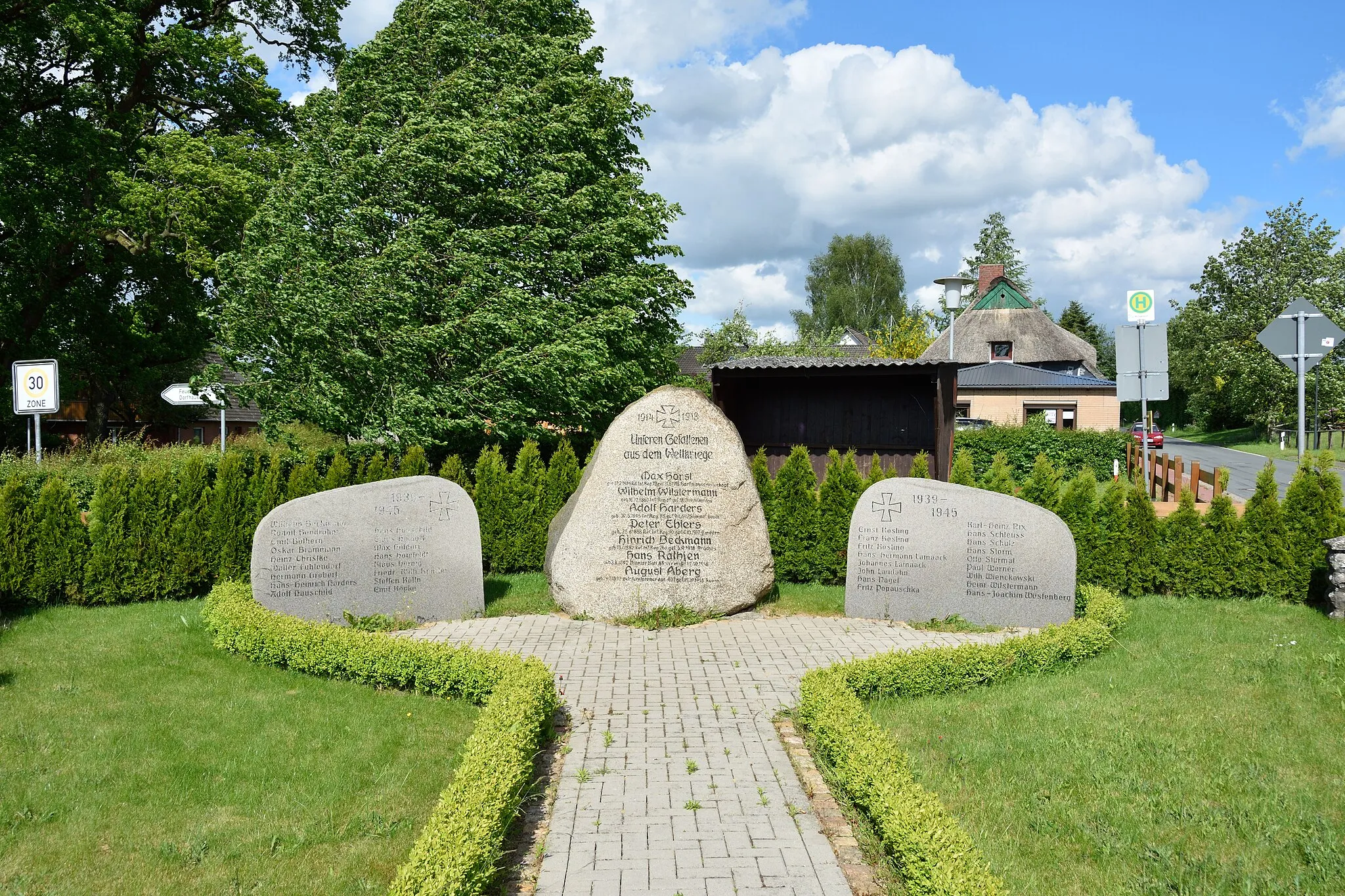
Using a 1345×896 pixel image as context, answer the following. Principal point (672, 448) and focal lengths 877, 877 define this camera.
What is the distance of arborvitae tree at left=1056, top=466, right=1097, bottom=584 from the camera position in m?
10.7

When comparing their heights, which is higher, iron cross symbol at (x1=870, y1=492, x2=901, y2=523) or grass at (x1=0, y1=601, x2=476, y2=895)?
iron cross symbol at (x1=870, y1=492, x2=901, y2=523)

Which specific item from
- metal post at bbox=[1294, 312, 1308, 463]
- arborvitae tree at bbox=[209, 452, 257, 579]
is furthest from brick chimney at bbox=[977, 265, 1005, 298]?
arborvitae tree at bbox=[209, 452, 257, 579]

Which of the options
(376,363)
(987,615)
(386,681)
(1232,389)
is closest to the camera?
(386,681)

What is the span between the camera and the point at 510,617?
9859 millimetres

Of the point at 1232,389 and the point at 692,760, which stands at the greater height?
the point at 1232,389

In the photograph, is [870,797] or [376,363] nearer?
[870,797]

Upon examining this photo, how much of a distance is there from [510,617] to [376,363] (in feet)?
18.1

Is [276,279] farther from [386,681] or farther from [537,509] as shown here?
[386,681]

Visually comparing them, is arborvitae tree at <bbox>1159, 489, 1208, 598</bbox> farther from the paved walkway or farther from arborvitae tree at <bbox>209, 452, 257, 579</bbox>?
arborvitae tree at <bbox>209, 452, 257, 579</bbox>

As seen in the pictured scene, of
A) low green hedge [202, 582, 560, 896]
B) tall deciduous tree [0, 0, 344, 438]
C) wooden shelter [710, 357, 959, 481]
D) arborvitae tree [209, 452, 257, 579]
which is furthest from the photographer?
tall deciduous tree [0, 0, 344, 438]

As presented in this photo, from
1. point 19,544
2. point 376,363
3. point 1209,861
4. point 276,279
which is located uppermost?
point 276,279

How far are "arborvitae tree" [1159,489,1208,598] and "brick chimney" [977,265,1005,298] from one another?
132 ft

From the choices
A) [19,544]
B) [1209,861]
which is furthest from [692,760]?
[19,544]

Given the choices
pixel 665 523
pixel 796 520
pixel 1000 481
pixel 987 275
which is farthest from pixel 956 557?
pixel 987 275
